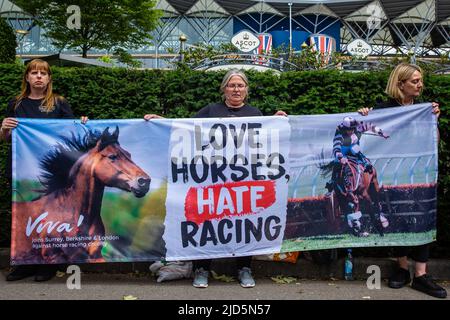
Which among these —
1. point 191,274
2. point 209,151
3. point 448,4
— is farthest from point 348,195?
point 448,4

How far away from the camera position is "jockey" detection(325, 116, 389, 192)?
14.5 ft

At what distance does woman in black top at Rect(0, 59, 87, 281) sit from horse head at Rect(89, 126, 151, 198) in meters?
0.29

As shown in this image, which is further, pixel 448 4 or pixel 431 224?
pixel 448 4

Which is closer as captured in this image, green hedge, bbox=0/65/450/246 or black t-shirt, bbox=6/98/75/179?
black t-shirt, bbox=6/98/75/179

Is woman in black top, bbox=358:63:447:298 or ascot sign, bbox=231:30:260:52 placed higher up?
ascot sign, bbox=231:30:260:52

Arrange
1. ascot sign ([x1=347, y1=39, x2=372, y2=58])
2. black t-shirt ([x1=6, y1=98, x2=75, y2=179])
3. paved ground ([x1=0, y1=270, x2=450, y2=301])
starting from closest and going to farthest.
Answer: paved ground ([x1=0, y1=270, x2=450, y2=301]), black t-shirt ([x1=6, y1=98, x2=75, y2=179]), ascot sign ([x1=347, y1=39, x2=372, y2=58])

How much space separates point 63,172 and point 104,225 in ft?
2.01

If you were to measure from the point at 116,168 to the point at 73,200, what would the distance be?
484mm

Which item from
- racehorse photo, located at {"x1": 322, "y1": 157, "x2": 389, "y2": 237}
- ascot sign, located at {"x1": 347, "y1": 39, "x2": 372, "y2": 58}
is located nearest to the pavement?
racehorse photo, located at {"x1": 322, "y1": 157, "x2": 389, "y2": 237}

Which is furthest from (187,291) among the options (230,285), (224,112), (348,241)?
(224,112)

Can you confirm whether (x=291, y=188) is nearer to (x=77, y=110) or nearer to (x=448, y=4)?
(x=77, y=110)

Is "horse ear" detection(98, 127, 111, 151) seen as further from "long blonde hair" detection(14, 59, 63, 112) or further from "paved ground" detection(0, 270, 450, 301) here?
"paved ground" detection(0, 270, 450, 301)

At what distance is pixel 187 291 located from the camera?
164 inches

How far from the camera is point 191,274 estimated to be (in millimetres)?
4574
